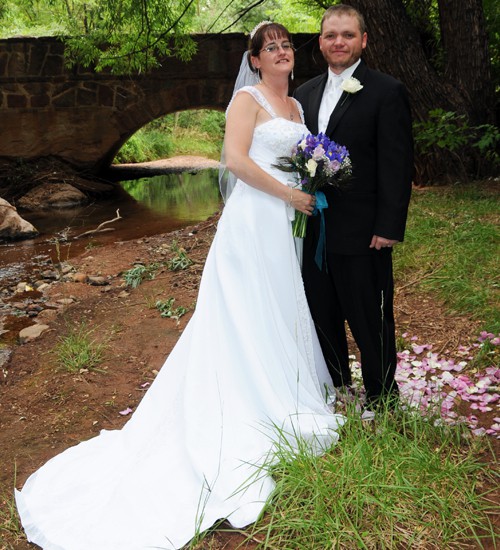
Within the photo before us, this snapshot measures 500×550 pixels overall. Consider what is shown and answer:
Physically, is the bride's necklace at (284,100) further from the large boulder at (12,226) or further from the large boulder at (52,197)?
the large boulder at (52,197)

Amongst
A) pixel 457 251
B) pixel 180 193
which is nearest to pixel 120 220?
pixel 180 193

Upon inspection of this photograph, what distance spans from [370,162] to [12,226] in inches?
294

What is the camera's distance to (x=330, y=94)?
284 cm

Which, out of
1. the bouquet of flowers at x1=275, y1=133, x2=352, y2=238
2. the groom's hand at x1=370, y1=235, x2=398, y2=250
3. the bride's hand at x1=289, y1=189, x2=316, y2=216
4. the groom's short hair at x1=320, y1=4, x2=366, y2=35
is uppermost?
the groom's short hair at x1=320, y1=4, x2=366, y2=35

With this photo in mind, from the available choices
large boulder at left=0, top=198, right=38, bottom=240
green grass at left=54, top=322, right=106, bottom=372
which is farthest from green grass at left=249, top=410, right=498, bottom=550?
large boulder at left=0, top=198, right=38, bottom=240

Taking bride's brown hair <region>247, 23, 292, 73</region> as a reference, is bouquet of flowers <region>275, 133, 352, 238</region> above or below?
below

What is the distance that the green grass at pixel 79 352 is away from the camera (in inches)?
161

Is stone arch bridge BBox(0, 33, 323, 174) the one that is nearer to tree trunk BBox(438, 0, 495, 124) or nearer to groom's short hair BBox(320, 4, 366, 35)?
tree trunk BBox(438, 0, 495, 124)

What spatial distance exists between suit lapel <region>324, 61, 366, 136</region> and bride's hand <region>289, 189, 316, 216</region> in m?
0.29

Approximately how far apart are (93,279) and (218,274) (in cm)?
379

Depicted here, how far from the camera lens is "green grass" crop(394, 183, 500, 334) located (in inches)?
169

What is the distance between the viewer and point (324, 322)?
10.1 ft

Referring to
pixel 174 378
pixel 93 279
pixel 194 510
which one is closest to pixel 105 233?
pixel 93 279

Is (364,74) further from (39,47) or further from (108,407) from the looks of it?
(39,47)
